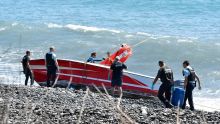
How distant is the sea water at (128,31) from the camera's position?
1204 inches

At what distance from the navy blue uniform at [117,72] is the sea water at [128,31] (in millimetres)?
4582

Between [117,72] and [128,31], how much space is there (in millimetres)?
24564

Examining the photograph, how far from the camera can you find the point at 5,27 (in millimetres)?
41969

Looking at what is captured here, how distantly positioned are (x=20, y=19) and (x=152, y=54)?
644 inches

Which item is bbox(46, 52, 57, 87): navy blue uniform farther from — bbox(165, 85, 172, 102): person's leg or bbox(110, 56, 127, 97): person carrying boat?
bbox(165, 85, 172, 102): person's leg

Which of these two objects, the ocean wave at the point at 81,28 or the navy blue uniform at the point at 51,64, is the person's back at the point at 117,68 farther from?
the ocean wave at the point at 81,28

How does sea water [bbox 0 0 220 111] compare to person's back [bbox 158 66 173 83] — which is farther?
sea water [bbox 0 0 220 111]

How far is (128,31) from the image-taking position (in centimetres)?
4259

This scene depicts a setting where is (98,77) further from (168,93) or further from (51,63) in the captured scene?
(168,93)

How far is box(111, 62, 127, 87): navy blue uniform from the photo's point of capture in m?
18.0

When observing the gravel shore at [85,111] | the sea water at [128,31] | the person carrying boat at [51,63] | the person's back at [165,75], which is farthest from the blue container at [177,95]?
the sea water at [128,31]

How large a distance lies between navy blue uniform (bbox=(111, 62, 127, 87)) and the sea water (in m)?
4.58

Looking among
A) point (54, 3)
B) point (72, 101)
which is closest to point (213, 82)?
point (72, 101)

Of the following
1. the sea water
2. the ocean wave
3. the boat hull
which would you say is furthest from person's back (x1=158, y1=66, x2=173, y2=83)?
the ocean wave
